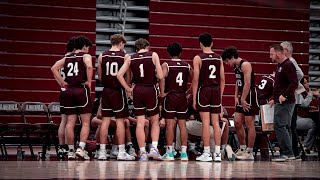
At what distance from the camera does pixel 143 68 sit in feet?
35.7

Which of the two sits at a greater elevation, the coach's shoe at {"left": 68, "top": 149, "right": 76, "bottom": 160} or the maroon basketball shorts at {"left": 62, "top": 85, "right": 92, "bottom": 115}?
the maroon basketball shorts at {"left": 62, "top": 85, "right": 92, "bottom": 115}

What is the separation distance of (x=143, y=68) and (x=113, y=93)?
2.28 ft

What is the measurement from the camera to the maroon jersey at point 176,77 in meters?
11.2

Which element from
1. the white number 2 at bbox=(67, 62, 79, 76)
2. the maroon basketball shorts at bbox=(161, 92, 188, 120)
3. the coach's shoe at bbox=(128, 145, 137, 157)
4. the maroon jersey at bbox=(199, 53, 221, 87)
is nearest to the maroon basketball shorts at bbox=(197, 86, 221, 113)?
the maroon jersey at bbox=(199, 53, 221, 87)

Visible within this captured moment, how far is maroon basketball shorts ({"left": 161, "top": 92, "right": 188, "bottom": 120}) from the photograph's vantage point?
11180 millimetres

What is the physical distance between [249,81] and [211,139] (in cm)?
121

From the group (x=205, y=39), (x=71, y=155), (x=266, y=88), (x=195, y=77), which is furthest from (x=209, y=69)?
(x=71, y=155)

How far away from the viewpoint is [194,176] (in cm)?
730

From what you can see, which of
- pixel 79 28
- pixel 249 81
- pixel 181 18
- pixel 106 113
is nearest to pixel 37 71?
pixel 79 28

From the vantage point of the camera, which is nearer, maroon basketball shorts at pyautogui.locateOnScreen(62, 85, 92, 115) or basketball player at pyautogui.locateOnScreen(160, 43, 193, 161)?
maroon basketball shorts at pyautogui.locateOnScreen(62, 85, 92, 115)

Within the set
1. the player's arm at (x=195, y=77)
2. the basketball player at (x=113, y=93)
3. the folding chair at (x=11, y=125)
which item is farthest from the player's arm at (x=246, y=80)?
the folding chair at (x=11, y=125)

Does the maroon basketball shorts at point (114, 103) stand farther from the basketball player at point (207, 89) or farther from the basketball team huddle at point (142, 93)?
the basketball player at point (207, 89)

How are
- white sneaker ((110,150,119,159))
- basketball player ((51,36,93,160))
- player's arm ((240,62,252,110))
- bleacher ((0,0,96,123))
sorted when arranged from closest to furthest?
basketball player ((51,36,93,160)) < player's arm ((240,62,252,110)) < white sneaker ((110,150,119,159)) < bleacher ((0,0,96,123))

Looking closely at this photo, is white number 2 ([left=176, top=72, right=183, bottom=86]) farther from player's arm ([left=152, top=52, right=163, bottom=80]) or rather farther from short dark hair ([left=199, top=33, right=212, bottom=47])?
short dark hair ([left=199, top=33, right=212, bottom=47])
